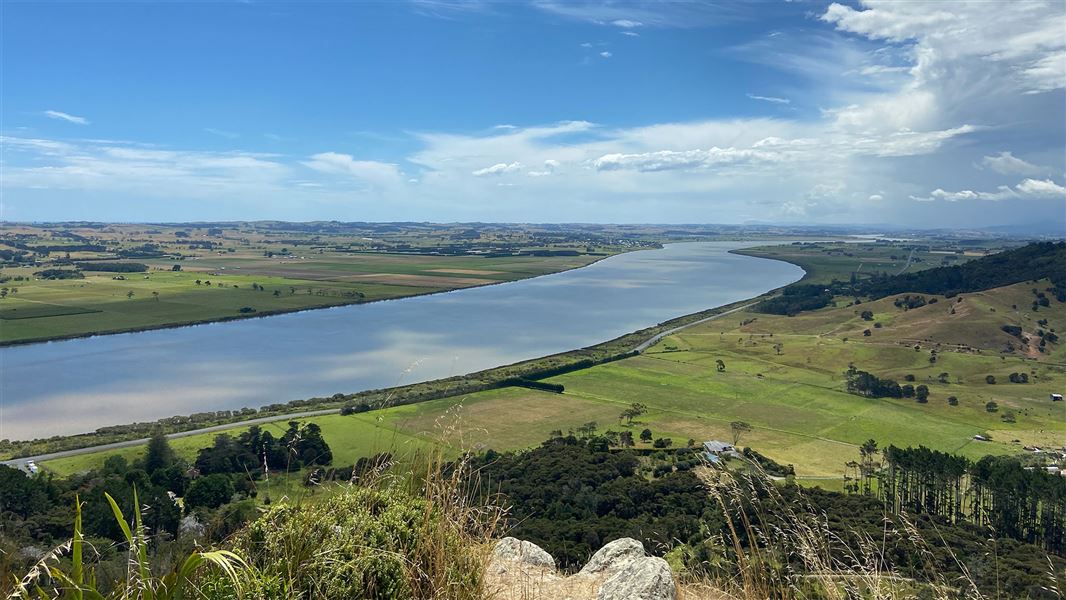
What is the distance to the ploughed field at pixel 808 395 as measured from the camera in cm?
3200

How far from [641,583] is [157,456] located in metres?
27.1

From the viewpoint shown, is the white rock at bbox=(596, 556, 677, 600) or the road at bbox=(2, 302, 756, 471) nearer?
the white rock at bbox=(596, 556, 677, 600)

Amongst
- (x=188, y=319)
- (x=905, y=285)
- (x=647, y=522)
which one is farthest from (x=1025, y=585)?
(x=905, y=285)

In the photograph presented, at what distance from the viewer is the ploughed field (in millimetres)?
32000

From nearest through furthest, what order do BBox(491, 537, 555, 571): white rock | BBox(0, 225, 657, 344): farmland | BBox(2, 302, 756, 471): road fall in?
BBox(491, 537, 555, 571): white rock
BBox(2, 302, 756, 471): road
BBox(0, 225, 657, 344): farmland

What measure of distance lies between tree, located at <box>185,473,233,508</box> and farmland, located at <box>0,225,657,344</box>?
39900mm

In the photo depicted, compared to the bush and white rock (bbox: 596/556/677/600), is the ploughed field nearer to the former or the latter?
white rock (bbox: 596/556/677/600)

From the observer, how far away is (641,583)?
4.34m

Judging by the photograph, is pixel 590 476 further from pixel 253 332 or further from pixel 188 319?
pixel 188 319

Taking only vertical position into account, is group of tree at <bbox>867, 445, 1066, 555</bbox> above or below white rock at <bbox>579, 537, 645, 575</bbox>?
below

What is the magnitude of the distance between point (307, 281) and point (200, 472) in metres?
68.3

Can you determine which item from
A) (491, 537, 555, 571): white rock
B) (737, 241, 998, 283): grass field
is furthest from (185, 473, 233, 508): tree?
(737, 241, 998, 283): grass field

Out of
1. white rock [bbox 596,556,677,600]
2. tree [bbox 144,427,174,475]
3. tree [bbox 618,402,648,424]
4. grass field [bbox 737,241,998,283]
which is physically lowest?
tree [bbox 618,402,648,424]

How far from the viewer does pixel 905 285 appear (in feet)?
277
